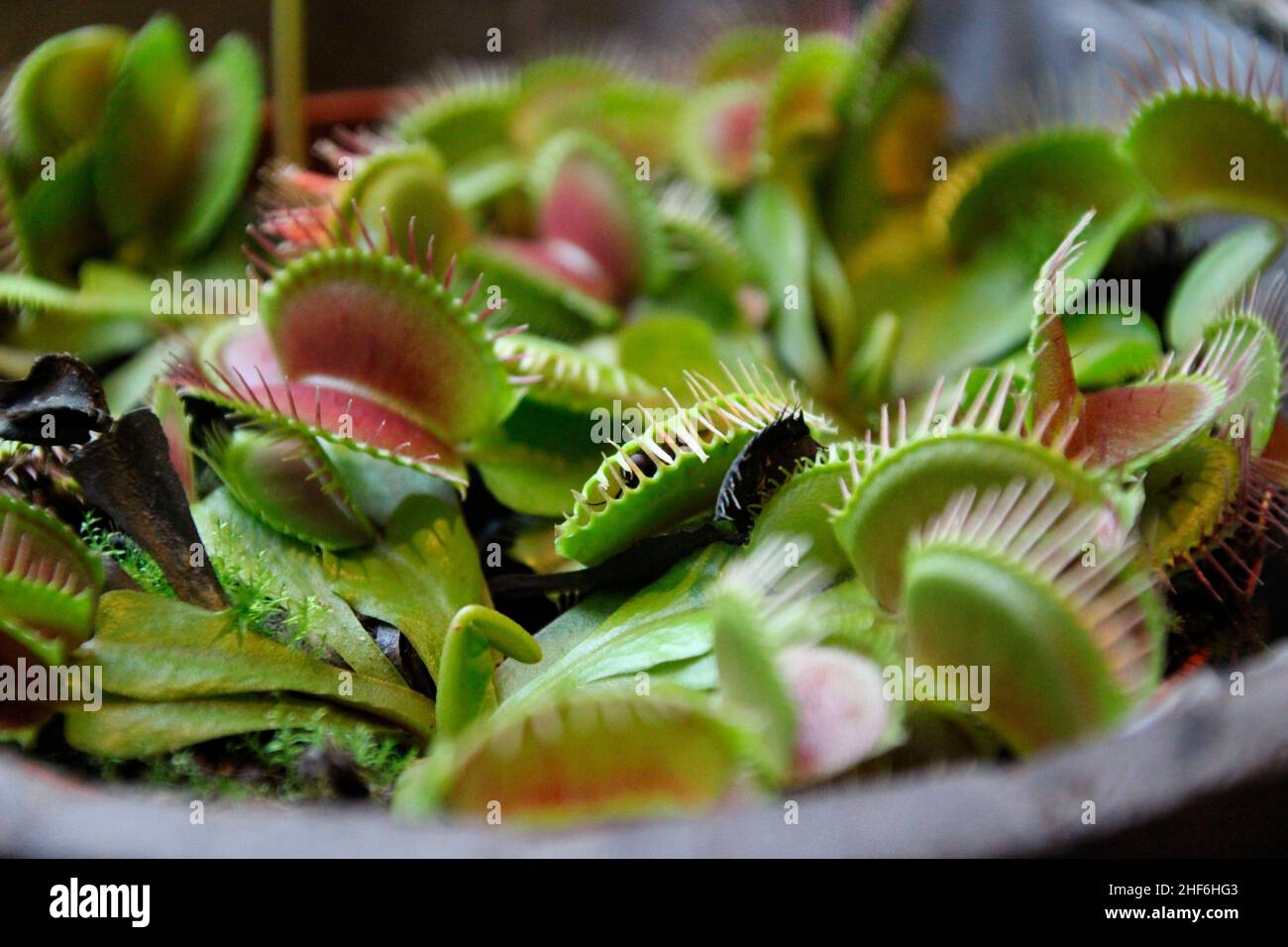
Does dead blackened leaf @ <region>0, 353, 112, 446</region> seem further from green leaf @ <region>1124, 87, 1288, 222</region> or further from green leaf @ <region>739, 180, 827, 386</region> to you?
green leaf @ <region>1124, 87, 1288, 222</region>

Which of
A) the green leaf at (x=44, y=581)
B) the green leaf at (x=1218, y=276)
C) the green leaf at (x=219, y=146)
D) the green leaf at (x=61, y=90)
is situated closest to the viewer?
the green leaf at (x=44, y=581)

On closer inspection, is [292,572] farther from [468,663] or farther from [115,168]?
[115,168]

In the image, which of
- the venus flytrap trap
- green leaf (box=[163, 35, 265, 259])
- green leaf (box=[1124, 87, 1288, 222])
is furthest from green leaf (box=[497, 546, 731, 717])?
green leaf (box=[163, 35, 265, 259])

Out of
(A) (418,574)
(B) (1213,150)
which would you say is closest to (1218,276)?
(B) (1213,150)

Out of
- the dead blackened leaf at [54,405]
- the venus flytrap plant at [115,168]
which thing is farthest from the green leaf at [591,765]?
the venus flytrap plant at [115,168]

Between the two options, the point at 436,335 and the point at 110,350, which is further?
the point at 110,350

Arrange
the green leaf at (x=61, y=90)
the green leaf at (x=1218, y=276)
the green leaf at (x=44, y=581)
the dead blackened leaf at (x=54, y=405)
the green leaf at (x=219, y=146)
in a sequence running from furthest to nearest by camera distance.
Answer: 1. the green leaf at (x=219, y=146)
2. the green leaf at (x=61, y=90)
3. the green leaf at (x=1218, y=276)
4. the dead blackened leaf at (x=54, y=405)
5. the green leaf at (x=44, y=581)

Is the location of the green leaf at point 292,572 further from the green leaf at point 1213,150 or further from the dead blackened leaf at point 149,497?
the green leaf at point 1213,150
